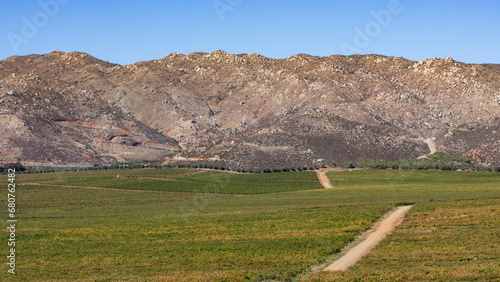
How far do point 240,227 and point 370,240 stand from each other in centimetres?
1362

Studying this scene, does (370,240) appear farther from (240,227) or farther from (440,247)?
(240,227)

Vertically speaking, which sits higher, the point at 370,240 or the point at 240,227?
the point at 240,227

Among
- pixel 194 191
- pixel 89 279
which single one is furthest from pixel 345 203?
pixel 89 279

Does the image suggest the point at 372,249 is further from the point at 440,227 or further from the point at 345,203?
the point at 345,203

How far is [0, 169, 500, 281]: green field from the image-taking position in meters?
36.4

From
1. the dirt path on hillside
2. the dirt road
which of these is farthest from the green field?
the dirt road

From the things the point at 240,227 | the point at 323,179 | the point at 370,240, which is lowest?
the point at 370,240

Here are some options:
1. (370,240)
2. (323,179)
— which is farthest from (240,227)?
(323,179)

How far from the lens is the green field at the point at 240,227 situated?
3641cm

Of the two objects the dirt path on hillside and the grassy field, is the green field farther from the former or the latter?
the dirt path on hillside

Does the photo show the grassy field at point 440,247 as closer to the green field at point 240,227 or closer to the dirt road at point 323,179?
the green field at point 240,227

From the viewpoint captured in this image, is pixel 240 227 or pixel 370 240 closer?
pixel 370 240

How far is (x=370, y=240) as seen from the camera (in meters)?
46.6

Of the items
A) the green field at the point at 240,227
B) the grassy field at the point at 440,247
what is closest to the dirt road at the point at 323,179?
the green field at the point at 240,227
